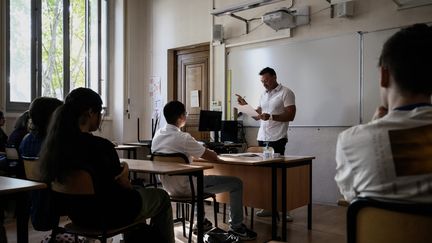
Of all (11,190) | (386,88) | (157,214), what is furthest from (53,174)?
(386,88)

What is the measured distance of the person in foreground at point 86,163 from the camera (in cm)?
185

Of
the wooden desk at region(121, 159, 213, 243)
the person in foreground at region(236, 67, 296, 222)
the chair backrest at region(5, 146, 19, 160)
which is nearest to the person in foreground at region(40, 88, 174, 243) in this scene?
the wooden desk at region(121, 159, 213, 243)

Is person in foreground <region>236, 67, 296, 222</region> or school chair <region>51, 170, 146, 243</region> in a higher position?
person in foreground <region>236, 67, 296, 222</region>

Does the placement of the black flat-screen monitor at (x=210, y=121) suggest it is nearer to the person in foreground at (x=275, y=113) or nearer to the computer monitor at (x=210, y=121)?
the computer monitor at (x=210, y=121)

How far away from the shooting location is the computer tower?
202 inches

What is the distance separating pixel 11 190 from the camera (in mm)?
1640

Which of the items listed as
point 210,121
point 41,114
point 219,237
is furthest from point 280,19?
point 41,114

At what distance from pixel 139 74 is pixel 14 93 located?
2.17 m

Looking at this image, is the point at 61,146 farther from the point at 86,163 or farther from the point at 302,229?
the point at 302,229

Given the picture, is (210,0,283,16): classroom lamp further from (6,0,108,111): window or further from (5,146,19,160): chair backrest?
(5,146,19,160): chair backrest

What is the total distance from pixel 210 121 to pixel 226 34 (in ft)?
5.01

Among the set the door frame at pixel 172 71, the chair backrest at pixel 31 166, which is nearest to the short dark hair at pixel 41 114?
the chair backrest at pixel 31 166

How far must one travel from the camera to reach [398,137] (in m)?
0.94

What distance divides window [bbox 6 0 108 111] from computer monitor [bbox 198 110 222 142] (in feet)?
8.30
